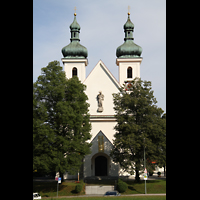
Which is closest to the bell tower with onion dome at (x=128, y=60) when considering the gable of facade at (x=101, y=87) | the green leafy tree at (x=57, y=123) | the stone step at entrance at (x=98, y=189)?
the gable of facade at (x=101, y=87)

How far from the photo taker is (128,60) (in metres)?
42.9

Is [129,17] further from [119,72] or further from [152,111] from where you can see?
[152,111]

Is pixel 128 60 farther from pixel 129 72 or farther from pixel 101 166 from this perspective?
pixel 101 166

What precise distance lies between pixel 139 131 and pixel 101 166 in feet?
33.0

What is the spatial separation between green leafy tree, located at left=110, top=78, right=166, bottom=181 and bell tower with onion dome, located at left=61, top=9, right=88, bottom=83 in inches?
517

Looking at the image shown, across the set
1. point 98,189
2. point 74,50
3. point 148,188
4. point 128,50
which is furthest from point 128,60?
point 98,189

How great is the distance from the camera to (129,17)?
1848 inches

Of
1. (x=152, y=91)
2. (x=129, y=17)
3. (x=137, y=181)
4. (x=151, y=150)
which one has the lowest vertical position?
(x=137, y=181)

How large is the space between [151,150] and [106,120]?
1151 cm

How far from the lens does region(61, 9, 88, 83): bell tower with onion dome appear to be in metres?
42.2
